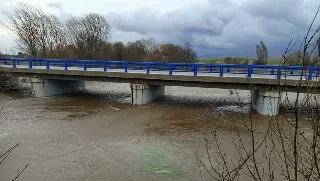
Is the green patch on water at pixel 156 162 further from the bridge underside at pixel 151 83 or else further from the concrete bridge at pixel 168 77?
the concrete bridge at pixel 168 77

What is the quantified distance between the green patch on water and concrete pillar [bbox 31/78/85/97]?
18362mm

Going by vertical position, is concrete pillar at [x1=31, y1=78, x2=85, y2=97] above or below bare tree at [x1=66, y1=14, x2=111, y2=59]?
below

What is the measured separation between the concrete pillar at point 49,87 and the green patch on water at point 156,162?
60.2 ft

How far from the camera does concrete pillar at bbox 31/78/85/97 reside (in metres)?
27.0

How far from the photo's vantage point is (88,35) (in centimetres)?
6438

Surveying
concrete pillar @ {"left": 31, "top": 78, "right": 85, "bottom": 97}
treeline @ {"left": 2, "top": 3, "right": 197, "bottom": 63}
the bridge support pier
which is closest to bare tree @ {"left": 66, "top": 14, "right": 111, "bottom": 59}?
treeline @ {"left": 2, "top": 3, "right": 197, "bottom": 63}

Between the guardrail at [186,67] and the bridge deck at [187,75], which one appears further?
the guardrail at [186,67]

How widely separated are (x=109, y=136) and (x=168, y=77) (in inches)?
343

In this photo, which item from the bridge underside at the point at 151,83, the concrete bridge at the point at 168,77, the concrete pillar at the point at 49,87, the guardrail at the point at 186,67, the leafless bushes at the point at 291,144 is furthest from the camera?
the concrete pillar at the point at 49,87

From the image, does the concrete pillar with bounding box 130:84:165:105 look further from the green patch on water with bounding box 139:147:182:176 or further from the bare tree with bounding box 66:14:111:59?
the bare tree with bounding box 66:14:111:59

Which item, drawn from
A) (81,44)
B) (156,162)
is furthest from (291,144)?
(81,44)

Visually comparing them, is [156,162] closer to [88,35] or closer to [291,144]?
[291,144]

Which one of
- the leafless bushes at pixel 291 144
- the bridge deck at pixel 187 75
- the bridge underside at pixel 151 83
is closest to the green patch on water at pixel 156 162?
the leafless bushes at pixel 291 144

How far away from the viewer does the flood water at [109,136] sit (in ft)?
32.9
